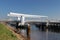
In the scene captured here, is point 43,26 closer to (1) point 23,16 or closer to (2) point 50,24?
(2) point 50,24

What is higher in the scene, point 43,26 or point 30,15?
point 30,15

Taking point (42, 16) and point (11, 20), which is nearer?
point (11, 20)

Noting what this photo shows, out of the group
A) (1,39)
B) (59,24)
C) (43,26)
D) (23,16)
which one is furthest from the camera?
(43,26)

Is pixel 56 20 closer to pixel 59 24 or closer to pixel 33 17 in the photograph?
pixel 59 24

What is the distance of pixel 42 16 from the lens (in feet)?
385

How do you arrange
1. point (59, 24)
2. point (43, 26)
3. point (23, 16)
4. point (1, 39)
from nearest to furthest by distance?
point (1, 39) → point (23, 16) → point (59, 24) → point (43, 26)

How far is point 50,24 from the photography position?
111688 millimetres

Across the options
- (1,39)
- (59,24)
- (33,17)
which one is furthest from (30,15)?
(1,39)

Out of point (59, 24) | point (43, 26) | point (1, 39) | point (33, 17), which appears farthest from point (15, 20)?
point (1, 39)

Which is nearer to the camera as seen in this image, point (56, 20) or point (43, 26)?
point (56, 20)

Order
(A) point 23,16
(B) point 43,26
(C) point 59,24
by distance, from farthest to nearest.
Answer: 1. (B) point 43,26
2. (C) point 59,24
3. (A) point 23,16

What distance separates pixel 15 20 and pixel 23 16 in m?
12.4

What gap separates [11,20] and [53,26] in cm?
2492

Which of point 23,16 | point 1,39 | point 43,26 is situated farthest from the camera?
point 43,26
